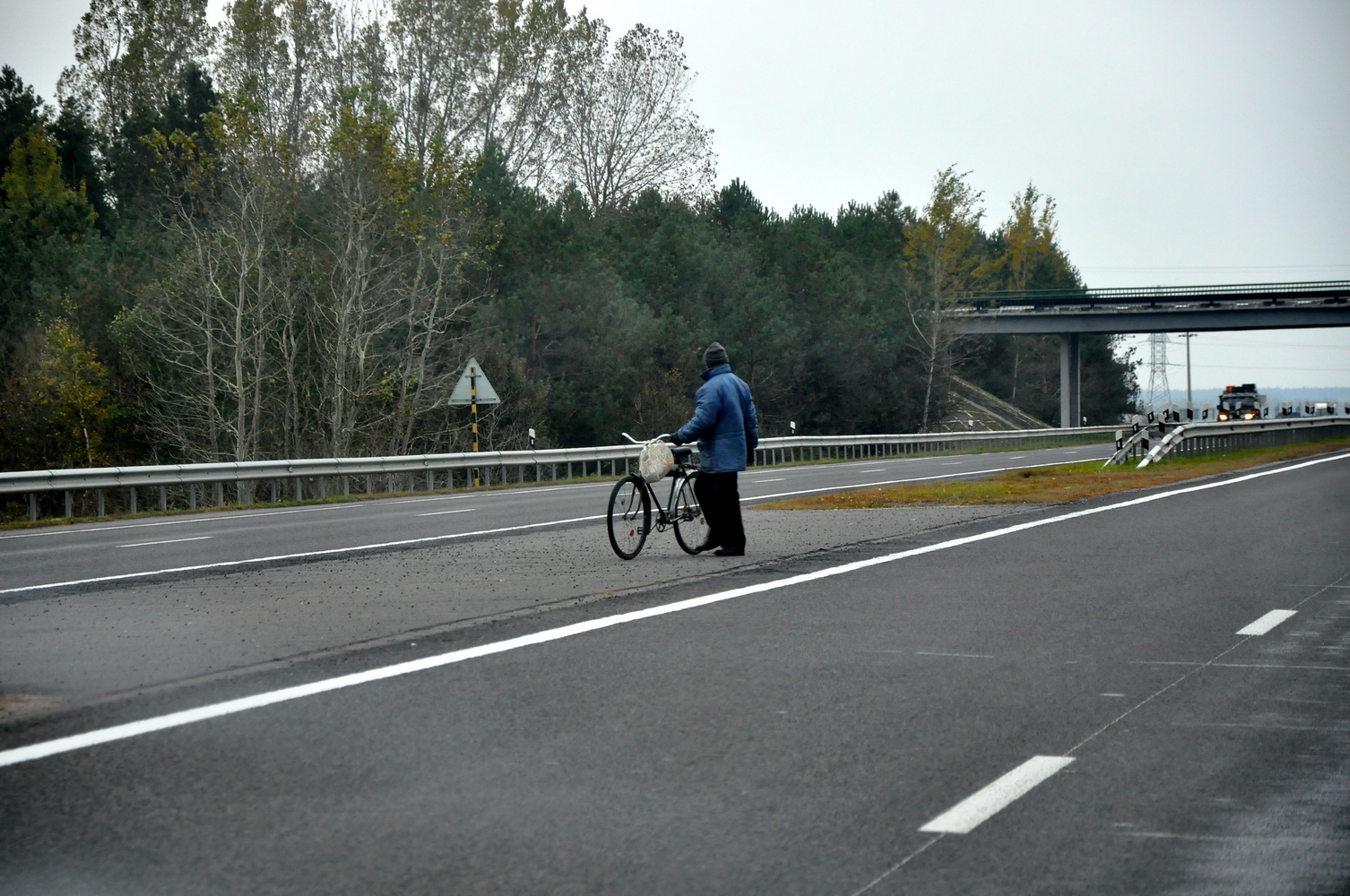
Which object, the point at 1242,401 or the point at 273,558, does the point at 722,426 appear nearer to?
the point at 273,558

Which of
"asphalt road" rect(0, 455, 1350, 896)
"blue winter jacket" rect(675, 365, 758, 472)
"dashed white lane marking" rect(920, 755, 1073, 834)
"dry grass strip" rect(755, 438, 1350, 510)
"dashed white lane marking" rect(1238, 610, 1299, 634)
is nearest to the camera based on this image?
"asphalt road" rect(0, 455, 1350, 896)

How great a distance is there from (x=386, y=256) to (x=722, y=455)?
33.6 metres

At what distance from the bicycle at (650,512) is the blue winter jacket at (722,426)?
1.02 feet

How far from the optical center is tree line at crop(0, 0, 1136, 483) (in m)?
42.0

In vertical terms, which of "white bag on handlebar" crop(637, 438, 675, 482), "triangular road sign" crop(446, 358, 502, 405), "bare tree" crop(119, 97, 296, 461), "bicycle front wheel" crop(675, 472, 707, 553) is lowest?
"bicycle front wheel" crop(675, 472, 707, 553)

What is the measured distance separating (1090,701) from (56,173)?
206 feet

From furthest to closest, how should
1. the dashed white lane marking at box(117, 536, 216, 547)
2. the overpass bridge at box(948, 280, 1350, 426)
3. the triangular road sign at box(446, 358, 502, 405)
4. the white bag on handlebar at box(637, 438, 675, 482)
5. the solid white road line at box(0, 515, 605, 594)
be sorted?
the overpass bridge at box(948, 280, 1350, 426), the triangular road sign at box(446, 358, 502, 405), the dashed white lane marking at box(117, 536, 216, 547), the white bag on handlebar at box(637, 438, 675, 482), the solid white road line at box(0, 515, 605, 594)

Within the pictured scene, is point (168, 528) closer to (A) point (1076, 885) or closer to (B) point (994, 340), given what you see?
(A) point (1076, 885)

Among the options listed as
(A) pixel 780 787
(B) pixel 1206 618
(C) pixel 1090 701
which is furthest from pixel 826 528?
(A) pixel 780 787

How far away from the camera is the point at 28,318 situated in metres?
51.8

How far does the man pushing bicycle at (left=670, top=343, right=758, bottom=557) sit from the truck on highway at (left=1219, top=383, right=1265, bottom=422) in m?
77.0

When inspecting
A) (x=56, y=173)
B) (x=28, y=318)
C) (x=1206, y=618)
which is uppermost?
(x=56, y=173)

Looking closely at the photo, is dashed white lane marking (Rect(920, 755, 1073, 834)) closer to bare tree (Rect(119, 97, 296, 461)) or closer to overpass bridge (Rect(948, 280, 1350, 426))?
bare tree (Rect(119, 97, 296, 461))

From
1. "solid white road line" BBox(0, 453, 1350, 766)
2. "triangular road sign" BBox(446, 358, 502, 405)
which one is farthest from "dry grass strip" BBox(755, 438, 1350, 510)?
"triangular road sign" BBox(446, 358, 502, 405)
